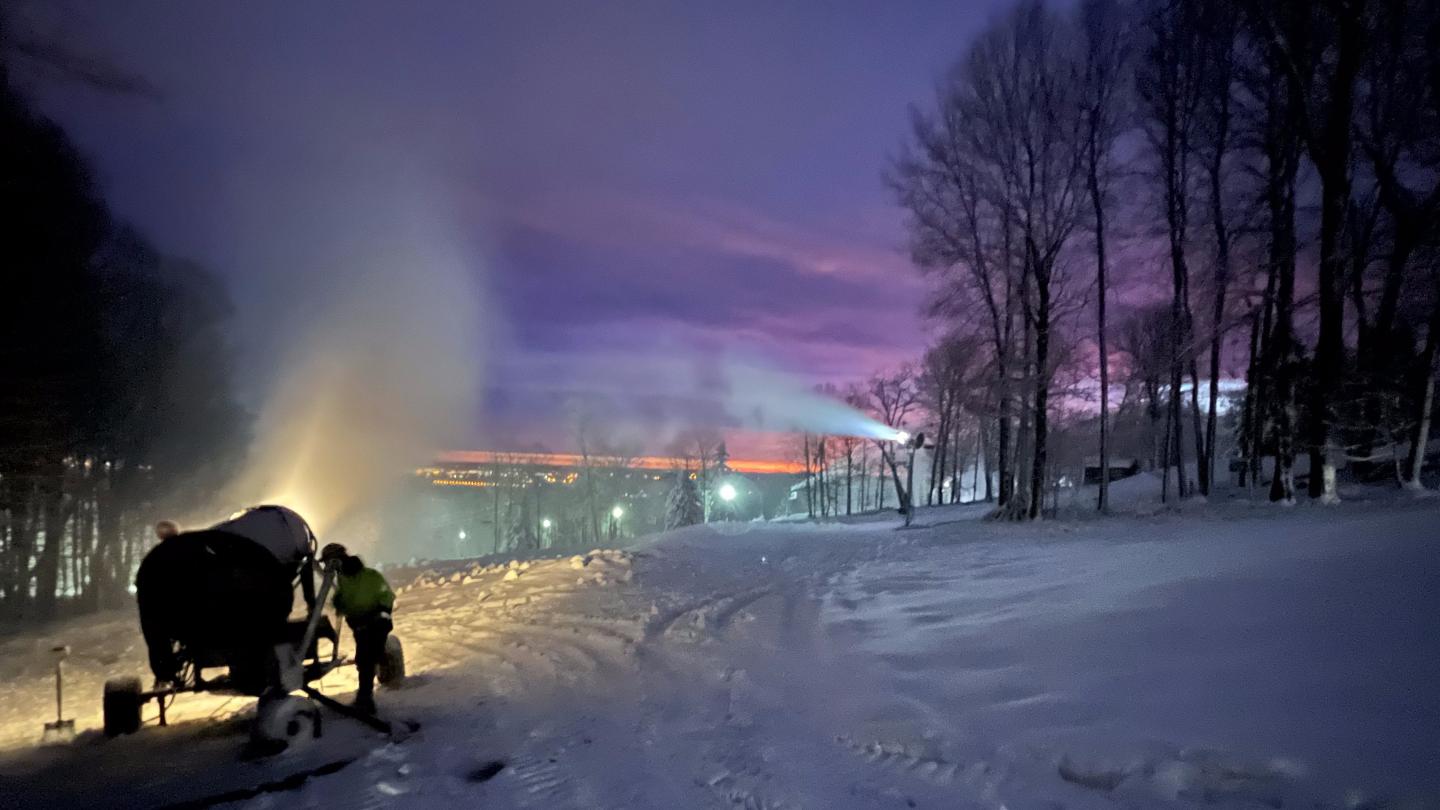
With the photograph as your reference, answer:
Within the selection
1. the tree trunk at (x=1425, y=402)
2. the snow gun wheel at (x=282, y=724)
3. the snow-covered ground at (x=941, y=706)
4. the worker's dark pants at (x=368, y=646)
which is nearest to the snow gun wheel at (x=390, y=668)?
the snow-covered ground at (x=941, y=706)

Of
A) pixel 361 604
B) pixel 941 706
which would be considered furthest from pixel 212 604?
pixel 941 706

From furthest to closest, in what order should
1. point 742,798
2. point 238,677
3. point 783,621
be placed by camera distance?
point 783,621 → point 238,677 → point 742,798

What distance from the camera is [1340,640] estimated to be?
5680mm

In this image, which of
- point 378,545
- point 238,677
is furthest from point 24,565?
point 378,545

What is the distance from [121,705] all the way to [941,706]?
7.68m

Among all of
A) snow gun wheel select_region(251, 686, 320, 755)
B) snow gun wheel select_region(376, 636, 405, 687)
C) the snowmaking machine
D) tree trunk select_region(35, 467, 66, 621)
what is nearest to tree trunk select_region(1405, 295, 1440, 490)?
snow gun wheel select_region(376, 636, 405, 687)

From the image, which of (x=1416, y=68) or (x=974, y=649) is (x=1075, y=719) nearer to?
(x=974, y=649)

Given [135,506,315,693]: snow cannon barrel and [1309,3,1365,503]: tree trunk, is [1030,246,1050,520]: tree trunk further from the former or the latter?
[135,506,315,693]: snow cannon barrel

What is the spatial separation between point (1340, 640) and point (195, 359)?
3397cm

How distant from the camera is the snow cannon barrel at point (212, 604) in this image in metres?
7.17

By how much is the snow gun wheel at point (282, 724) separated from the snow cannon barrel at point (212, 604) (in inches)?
37.2

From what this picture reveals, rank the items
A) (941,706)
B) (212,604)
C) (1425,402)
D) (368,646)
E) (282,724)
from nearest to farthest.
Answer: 1. (282,724)
2. (941,706)
3. (212,604)
4. (368,646)
5. (1425,402)

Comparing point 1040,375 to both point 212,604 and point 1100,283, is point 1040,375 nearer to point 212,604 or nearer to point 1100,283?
point 1100,283

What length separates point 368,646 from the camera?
24.9ft
